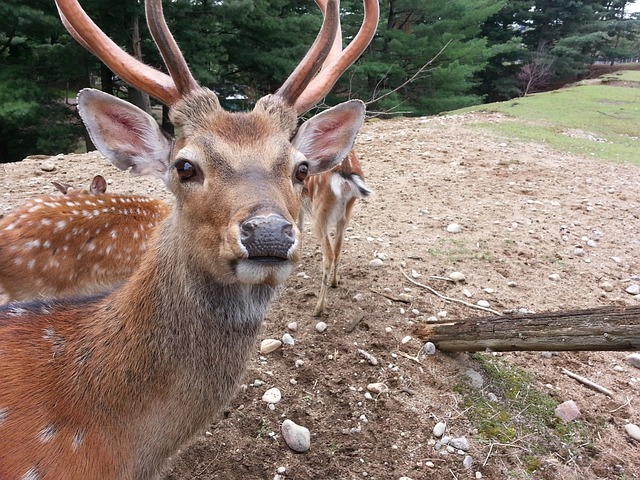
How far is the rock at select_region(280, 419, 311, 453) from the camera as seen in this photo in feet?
7.80

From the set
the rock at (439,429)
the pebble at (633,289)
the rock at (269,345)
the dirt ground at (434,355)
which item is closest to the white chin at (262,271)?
the dirt ground at (434,355)

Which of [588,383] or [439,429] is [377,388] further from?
[588,383]

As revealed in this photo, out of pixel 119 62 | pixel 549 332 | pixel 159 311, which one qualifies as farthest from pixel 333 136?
pixel 549 332

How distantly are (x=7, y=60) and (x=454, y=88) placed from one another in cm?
1372

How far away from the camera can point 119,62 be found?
1.78m

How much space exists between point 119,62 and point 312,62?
725 millimetres

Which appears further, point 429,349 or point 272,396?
point 429,349

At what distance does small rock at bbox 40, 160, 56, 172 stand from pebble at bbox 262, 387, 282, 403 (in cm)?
521

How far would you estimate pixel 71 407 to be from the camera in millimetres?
1577

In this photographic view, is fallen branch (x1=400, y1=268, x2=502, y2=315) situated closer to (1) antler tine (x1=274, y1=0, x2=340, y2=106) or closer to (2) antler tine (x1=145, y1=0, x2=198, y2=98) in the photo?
(1) antler tine (x1=274, y1=0, x2=340, y2=106)

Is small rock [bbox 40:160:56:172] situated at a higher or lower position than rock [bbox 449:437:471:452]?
higher

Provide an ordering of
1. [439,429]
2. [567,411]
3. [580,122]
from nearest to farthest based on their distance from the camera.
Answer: [439,429], [567,411], [580,122]

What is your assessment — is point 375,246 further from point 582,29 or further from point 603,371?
point 582,29

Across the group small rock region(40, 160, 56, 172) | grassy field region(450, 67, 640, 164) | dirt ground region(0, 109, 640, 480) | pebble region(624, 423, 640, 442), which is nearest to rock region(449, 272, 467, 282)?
dirt ground region(0, 109, 640, 480)
